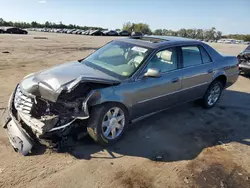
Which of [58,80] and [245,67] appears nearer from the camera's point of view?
[58,80]

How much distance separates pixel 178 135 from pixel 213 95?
200 cm

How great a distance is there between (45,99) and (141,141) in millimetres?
1750

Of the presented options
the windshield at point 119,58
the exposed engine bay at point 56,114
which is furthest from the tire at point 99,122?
the windshield at point 119,58

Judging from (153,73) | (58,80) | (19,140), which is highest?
(153,73)

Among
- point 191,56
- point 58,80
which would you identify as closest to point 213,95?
point 191,56

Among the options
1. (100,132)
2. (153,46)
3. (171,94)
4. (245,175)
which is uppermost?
(153,46)

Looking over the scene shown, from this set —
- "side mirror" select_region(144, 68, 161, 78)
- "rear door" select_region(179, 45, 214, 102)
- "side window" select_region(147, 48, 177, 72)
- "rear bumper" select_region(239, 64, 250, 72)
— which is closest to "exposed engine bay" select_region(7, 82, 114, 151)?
"side mirror" select_region(144, 68, 161, 78)

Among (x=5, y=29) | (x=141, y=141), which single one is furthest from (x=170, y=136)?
(x=5, y=29)

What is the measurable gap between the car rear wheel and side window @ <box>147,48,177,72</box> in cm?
151

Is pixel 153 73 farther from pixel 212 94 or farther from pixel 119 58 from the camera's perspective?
pixel 212 94

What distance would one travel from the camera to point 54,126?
131 inches

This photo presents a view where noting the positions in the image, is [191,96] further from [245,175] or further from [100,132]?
[100,132]

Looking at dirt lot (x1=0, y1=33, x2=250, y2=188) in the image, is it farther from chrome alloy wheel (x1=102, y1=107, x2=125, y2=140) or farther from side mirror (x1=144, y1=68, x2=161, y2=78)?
side mirror (x1=144, y1=68, x2=161, y2=78)

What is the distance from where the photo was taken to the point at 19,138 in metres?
3.46
